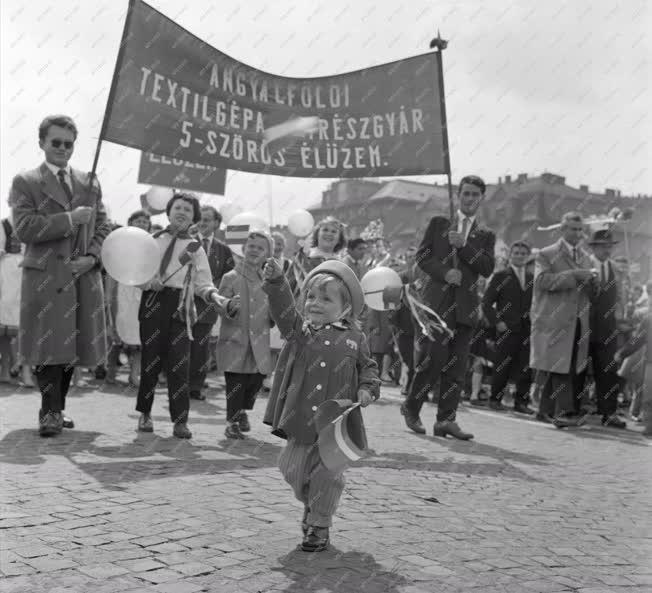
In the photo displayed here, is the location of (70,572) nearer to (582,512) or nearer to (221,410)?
(582,512)

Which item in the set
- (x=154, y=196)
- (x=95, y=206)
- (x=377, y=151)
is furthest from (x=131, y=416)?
(x=154, y=196)

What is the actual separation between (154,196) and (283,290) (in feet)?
30.4

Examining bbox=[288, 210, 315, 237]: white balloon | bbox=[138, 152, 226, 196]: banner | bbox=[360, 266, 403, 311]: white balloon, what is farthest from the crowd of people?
bbox=[288, 210, 315, 237]: white balloon

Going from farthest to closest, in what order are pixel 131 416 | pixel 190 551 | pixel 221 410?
pixel 221 410 → pixel 131 416 → pixel 190 551

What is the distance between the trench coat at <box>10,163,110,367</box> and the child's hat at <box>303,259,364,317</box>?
2.94 metres

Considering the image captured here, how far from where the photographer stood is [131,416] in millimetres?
7719

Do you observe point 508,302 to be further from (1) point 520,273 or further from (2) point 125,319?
(2) point 125,319

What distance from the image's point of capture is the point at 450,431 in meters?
7.32

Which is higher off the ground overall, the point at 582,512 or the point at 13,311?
the point at 13,311

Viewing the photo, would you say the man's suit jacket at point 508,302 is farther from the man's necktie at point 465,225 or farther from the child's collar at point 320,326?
the child's collar at point 320,326

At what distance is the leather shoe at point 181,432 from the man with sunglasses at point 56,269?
29.8 inches

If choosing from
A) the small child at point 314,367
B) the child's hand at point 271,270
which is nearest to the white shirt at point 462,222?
the small child at point 314,367

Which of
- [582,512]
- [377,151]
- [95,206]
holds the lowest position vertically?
[582,512]

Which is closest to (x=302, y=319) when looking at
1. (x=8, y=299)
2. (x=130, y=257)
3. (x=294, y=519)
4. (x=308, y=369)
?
(x=308, y=369)
